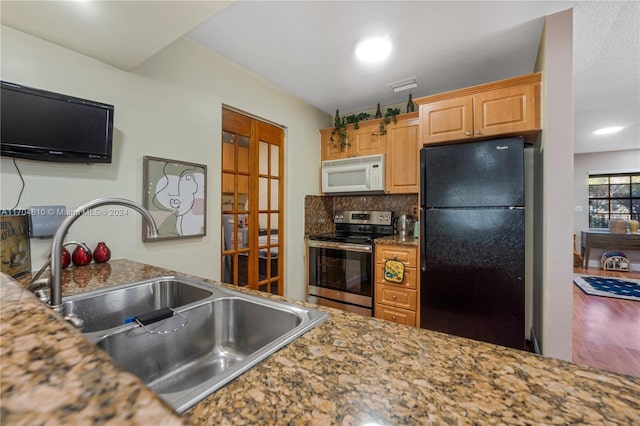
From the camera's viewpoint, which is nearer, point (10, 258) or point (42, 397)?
point (42, 397)

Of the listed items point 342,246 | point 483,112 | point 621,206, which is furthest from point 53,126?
point 621,206

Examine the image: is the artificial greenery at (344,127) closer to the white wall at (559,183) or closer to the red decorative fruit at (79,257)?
the white wall at (559,183)

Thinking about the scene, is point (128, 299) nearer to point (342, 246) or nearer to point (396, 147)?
point (342, 246)

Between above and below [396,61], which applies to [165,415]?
below

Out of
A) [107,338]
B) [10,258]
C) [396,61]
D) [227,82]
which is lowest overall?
[107,338]

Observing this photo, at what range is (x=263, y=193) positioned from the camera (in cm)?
273

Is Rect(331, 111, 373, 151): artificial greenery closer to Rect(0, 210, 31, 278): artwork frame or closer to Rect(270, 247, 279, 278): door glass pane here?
Rect(270, 247, 279, 278): door glass pane

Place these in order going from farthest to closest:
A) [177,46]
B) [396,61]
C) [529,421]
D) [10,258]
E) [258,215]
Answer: [258,215] < [396,61] < [177,46] < [10,258] < [529,421]

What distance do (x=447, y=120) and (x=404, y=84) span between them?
2.14 ft

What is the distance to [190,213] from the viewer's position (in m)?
2.01

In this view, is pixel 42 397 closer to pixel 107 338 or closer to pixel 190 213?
pixel 107 338

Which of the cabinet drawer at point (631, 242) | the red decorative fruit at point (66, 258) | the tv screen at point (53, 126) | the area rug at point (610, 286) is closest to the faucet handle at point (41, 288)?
the red decorative fruit at point (66, 258)

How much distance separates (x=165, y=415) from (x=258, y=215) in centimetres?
244

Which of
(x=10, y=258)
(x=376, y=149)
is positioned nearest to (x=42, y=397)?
(x=10, y=258)
